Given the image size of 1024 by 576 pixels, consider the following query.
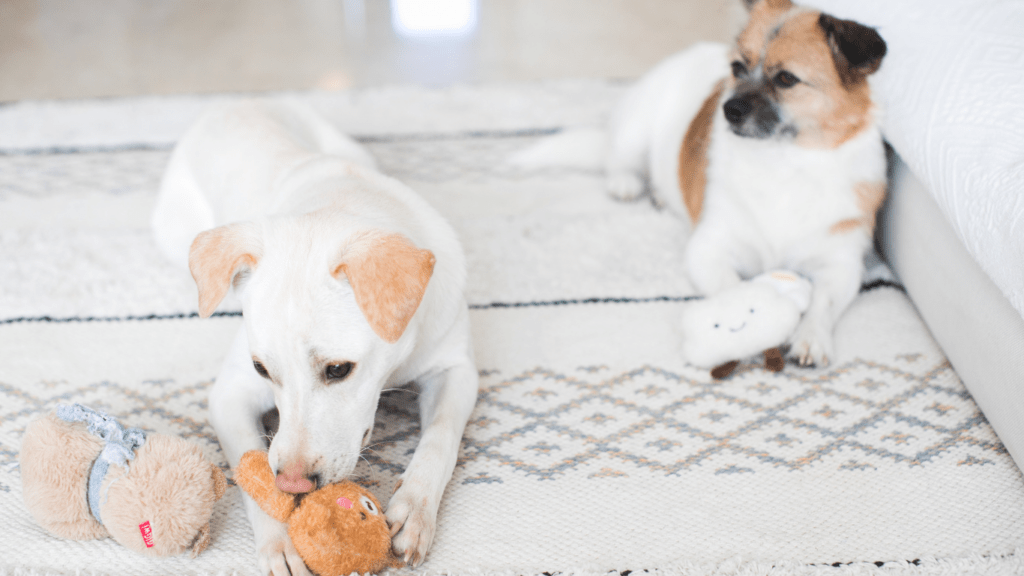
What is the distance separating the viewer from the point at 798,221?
201 cm

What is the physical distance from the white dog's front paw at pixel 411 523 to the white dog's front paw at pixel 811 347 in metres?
0.95

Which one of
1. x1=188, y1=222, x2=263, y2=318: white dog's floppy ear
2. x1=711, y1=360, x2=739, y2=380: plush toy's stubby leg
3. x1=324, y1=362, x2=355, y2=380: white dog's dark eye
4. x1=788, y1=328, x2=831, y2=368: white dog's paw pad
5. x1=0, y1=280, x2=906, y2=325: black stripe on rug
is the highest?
x1=188, y1=222, x2=263, y2=318: white dog's floppy ear

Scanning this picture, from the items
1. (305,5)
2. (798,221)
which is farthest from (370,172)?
(305,5)

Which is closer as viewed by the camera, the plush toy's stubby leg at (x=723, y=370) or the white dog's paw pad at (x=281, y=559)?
the white dog's paw pad at (x=281, y=559)

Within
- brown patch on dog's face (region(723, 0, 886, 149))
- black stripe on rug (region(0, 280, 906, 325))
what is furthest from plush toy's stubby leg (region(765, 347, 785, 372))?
brown patch on dog's face (region(723, 0, 886, 149))

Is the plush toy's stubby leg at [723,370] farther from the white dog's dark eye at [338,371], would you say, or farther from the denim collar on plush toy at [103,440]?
the denim collar on plush toy at [103,440]

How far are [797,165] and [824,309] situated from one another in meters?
0.40

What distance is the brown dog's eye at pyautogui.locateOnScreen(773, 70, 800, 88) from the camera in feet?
6.34

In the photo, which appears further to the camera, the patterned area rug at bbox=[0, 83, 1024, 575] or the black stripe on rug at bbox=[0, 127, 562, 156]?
the black stripe on rug at bbox=[0, 127, 562, 156]

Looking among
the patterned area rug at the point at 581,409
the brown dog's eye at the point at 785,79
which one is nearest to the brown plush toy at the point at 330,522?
the patterned area rug at the point at 581,409

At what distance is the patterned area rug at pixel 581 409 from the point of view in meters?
1.27

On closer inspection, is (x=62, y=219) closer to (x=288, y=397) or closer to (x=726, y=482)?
(x=288, y=397)

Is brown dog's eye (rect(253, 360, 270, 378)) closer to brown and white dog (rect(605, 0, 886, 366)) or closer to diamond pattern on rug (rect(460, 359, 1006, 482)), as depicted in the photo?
diamond pattern on rug (rect(460, 359, 1006, 482))

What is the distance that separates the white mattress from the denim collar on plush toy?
1.55m
